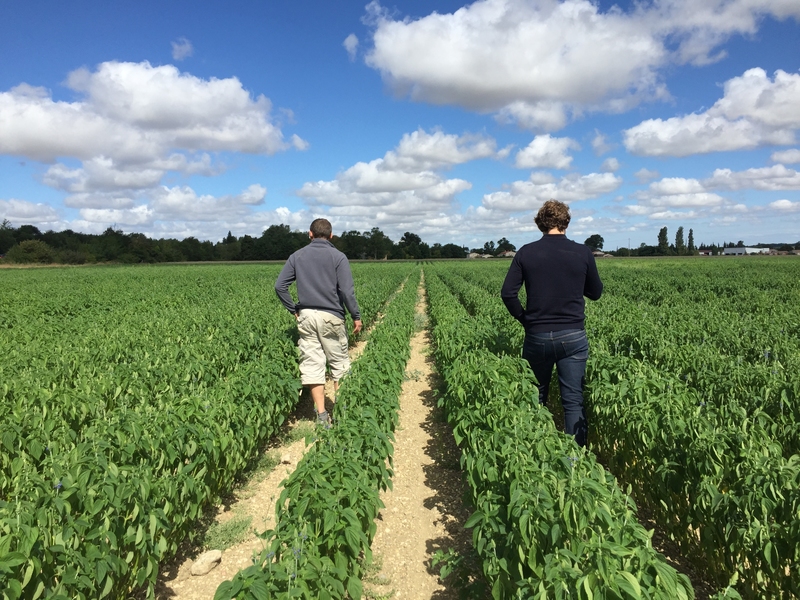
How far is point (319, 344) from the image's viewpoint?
621 centimetres

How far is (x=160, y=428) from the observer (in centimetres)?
353

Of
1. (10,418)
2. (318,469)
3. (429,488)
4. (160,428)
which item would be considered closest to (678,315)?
(429,488)

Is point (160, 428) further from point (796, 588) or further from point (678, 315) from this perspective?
point (678, 315)

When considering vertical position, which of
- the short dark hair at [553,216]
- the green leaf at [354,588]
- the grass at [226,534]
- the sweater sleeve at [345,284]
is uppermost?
the short dark hair at [553,216]

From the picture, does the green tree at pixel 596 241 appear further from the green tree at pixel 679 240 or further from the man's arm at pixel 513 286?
the man's arm at pixel 513 286

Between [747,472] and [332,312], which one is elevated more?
[332,312]

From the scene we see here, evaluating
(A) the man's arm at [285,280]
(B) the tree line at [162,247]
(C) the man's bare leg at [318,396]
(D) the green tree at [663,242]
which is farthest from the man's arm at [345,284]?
(D) the green tree at [663,242]

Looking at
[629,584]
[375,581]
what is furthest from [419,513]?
[629,584]

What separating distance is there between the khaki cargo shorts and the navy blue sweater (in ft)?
8.27

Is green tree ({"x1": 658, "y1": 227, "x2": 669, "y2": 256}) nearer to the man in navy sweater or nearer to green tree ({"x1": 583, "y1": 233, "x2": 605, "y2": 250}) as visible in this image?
green tree ({"x1": 583, "y1": 233, "x2": 605, "y2": 250})

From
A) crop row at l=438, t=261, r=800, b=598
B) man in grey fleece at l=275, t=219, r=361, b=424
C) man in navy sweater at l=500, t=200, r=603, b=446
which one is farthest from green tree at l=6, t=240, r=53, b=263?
crop row at l=438, t=261, r=800, b=598

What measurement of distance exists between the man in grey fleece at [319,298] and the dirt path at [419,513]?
1.28 m

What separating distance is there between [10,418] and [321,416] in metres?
3.03

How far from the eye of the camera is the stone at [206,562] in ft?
11.4
